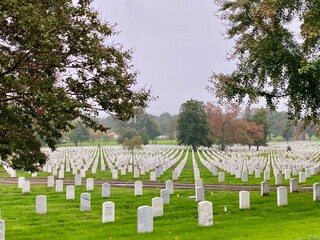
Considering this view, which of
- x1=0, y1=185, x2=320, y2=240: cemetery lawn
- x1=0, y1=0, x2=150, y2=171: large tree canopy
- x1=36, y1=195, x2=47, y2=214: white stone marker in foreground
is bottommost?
x1=0, y1=185, x2=320, y2=240: cemetery lawn

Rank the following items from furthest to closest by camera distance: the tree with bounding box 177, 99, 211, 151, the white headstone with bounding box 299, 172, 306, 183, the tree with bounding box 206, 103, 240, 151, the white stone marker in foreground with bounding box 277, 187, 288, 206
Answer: the tree with bounding box 177, 99, 211, 151, the tree with bounding box 206, 103, 240, 151, the white headstone with bounding box 299, 172, 306, 183, the white stone marker in foreground with bounding box 277, 187, 288, 206

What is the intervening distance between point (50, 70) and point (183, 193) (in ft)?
37.0

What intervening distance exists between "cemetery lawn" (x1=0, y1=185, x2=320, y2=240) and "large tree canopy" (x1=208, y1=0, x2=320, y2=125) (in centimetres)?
430

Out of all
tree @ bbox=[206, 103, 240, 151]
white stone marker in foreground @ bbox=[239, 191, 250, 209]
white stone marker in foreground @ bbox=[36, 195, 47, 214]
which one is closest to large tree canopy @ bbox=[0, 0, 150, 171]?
white stone marker in foreground @ bbox=[36, 195, 47, 214]

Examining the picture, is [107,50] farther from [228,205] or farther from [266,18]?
[228,205]

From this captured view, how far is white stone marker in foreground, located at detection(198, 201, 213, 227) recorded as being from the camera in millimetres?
13164

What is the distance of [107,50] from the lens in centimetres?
1383

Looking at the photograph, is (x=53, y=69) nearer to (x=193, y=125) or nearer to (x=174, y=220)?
(x=174, y=220)

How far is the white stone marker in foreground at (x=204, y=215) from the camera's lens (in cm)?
1316

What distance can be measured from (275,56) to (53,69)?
8481 millimetres

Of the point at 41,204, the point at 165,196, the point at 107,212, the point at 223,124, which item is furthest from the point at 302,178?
the point at 223,124

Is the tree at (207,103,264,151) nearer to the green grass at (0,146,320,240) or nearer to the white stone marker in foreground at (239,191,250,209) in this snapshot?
the green grass at (0,146,320,240)

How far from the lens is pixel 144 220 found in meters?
12.5

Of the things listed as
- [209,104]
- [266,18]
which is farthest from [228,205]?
[209,104]
